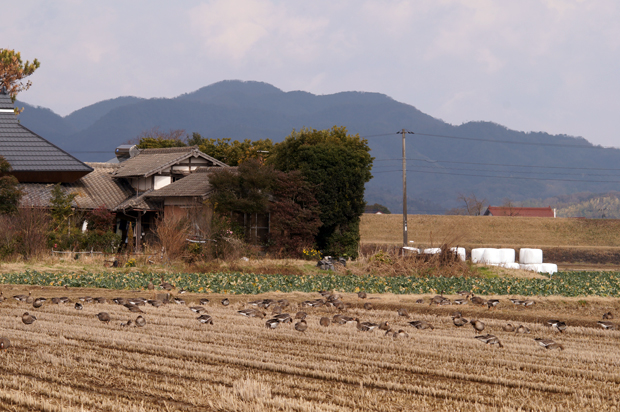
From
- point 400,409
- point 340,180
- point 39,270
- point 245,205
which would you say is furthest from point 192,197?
point 400,409

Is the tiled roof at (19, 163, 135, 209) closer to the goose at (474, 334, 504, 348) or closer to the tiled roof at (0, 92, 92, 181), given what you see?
the tiled roof at (0, 92, 92, 181)

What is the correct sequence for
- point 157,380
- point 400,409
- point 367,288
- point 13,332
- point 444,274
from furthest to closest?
point 444,274, point 367,288, point 13,332, point 157,380, point 400,409

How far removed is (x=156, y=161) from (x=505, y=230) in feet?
110

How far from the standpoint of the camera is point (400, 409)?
22.4ft

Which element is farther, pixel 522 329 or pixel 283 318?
pixel 283 318

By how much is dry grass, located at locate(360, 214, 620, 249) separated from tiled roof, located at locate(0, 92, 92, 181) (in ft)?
86.6

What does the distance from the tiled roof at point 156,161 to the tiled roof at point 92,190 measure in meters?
0.98

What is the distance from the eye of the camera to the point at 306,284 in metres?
20.4

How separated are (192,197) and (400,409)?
27.6m

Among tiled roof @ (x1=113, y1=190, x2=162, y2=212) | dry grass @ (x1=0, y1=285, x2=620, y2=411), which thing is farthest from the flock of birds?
tiled roof @ (x1=113, y1=190, x2=162, y2=212)

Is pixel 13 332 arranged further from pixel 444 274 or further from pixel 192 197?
pixel 192 197

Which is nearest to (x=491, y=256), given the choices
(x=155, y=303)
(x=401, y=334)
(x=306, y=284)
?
(x=306, y=284)

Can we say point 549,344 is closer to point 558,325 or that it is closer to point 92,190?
point 558,325

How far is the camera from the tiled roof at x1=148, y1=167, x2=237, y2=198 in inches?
1282
